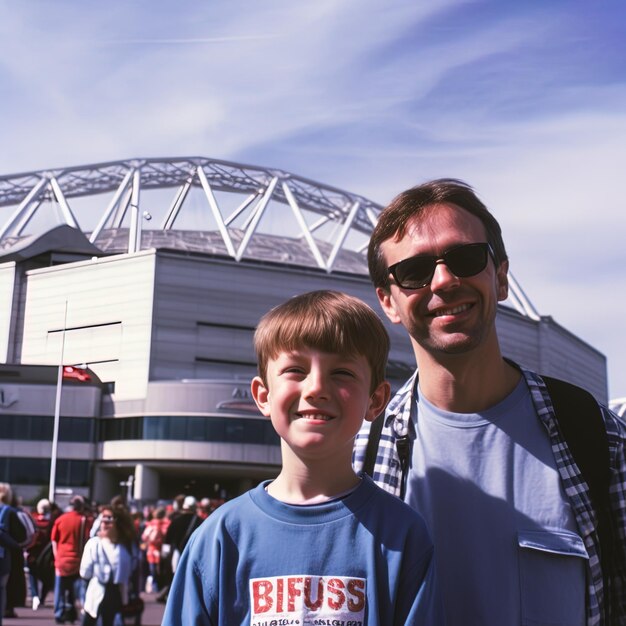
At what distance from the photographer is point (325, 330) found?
239cm

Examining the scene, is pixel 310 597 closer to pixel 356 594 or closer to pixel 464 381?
pixel 356 594

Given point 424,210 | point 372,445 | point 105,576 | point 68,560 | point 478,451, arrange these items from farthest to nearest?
point 68,560, point 105,576, point 372,445, point 424,210, point 478,451

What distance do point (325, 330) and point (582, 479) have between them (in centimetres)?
90

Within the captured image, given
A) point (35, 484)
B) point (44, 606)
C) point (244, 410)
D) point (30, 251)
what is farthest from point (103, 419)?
point (44, 606)

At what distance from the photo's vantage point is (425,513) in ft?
8.65

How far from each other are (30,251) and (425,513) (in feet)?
232

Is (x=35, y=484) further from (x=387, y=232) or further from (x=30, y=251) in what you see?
(x=387, y=232)

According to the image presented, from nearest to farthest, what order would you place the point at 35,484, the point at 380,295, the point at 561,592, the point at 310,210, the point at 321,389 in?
the point at 321,389
the point at 561,592
the point at 380,295
the point at 35,484
the point at 310,210

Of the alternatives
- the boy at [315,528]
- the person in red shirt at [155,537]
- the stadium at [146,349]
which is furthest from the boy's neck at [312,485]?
the stadium at [146,349]

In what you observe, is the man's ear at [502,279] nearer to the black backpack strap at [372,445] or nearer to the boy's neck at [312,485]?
the black backpack strap at [372,445]

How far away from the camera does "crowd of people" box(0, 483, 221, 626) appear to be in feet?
28.9

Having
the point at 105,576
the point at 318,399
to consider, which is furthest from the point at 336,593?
the point at 105,576

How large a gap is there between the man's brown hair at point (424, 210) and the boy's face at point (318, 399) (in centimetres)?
52

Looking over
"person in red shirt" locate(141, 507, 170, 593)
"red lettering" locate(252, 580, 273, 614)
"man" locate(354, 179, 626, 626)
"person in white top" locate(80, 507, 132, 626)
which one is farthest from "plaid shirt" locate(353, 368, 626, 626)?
"person in red shirt" locate(141, 507, 170, 593)
